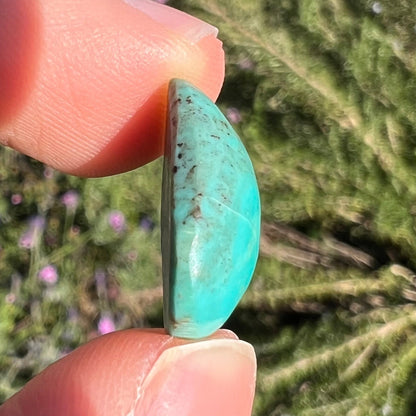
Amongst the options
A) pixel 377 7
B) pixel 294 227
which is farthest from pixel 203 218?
pixel 377 7

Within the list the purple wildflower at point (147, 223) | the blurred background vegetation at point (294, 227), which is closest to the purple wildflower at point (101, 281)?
the blurred background vegetation at point (294, 227)

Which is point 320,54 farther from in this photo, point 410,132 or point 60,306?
point 60,306

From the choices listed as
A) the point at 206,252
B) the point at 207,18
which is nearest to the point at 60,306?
the point at 207,18

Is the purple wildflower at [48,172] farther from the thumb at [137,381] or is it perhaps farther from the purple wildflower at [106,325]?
the thumb at [137,381]

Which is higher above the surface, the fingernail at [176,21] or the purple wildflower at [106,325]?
the fingernail at [176,21]

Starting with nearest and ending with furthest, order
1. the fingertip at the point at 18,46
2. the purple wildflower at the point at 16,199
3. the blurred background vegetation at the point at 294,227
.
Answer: the fingertip at the point at 18,46
the blurred background vegetation at the point at 294,227
the purple wildflower at the point at 16,199


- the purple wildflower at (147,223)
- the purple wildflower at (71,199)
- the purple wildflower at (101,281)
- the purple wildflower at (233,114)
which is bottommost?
the purple wildflower at (101,281)

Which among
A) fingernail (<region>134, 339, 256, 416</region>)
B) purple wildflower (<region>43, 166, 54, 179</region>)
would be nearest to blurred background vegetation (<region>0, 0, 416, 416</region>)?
purple wildflower (<region>43, 166, 54, 179</region>)
